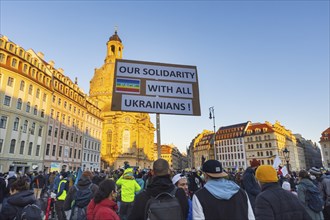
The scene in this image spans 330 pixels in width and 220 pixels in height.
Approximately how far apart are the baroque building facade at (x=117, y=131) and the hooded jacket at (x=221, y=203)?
71470mm

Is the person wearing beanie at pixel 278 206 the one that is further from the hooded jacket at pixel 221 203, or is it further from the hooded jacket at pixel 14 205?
the hooded jacket at pixel 14 205

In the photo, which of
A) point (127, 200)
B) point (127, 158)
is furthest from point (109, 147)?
point (127, 200)

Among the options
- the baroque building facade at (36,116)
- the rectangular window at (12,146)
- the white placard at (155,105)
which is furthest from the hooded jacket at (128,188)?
the rectangular window at (12,146)


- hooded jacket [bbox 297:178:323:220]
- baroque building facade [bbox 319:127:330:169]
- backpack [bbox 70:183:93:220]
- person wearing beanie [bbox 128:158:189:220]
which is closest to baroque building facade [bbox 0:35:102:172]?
backpack [bbox 70:183:93:220]

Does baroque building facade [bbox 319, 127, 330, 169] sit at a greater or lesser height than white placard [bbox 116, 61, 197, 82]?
greater

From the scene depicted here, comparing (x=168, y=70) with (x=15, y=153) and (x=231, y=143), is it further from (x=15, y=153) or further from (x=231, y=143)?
(x=231, y=143)

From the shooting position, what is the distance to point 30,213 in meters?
4.13

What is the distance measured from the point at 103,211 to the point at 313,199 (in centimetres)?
559

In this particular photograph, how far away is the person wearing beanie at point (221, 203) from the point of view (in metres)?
2.65

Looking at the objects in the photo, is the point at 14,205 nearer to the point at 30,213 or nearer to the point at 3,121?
the point at 30,213

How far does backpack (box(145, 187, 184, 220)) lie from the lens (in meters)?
2.58

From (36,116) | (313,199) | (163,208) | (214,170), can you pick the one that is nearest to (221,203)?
(214,170)

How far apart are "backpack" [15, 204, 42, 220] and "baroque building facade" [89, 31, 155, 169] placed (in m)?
69.5

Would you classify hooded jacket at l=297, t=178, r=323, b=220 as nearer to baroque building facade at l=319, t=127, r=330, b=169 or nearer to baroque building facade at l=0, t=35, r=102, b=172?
baroque building facade at l=0, t=35, r=102, b=172
